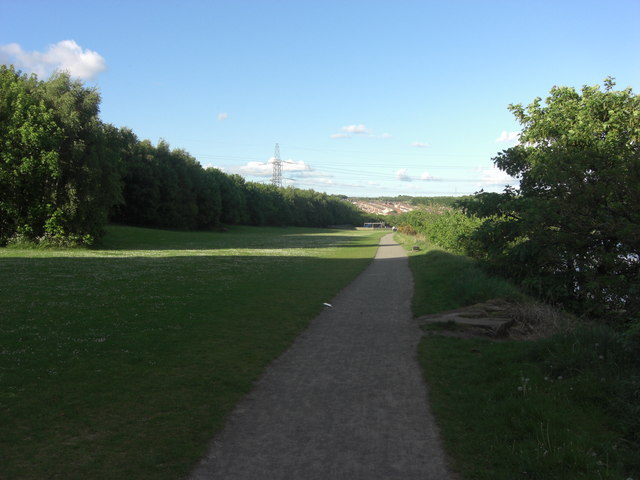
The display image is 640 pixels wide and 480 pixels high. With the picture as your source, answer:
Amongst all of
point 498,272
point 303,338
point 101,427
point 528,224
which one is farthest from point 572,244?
point 101,427

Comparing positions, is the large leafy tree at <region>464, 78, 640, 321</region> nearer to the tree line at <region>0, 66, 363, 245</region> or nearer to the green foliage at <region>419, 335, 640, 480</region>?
the green foliage at <region>419, 335, 640, 480</region>

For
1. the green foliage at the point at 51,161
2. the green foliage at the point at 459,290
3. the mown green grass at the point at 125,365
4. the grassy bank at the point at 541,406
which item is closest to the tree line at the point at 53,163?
the green foliage at the point at 51,161

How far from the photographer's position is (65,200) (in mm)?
35281

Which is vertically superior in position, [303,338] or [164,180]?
[164,180]

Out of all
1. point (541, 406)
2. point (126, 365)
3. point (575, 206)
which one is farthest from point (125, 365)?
point (575, 206)

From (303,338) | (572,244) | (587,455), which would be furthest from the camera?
(572,244)

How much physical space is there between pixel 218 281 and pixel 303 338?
9.18 m

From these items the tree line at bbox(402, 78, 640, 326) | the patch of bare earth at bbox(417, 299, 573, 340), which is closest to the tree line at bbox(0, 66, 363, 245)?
the tree line at bbox(402, 78, 640, 326)

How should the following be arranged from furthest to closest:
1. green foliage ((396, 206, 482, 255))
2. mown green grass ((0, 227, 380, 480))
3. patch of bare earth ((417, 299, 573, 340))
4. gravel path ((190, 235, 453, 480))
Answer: green foliage ((396, 206, 482, 255)), patch of bare earth ((417, 299, 573, 340)), mown green grass ((0, 227, 380, 480)), gravel path ((190, 235, 453, 480))

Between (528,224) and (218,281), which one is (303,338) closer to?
(528,224)

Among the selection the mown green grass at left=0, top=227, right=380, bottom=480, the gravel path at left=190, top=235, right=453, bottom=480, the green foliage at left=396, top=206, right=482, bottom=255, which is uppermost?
the green foliage at left=396, top=206, right=482, bottom=255

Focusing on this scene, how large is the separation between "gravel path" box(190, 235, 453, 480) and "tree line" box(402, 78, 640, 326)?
4507 millimetres

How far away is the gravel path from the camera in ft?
14.5

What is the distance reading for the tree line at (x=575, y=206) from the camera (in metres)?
10.1
